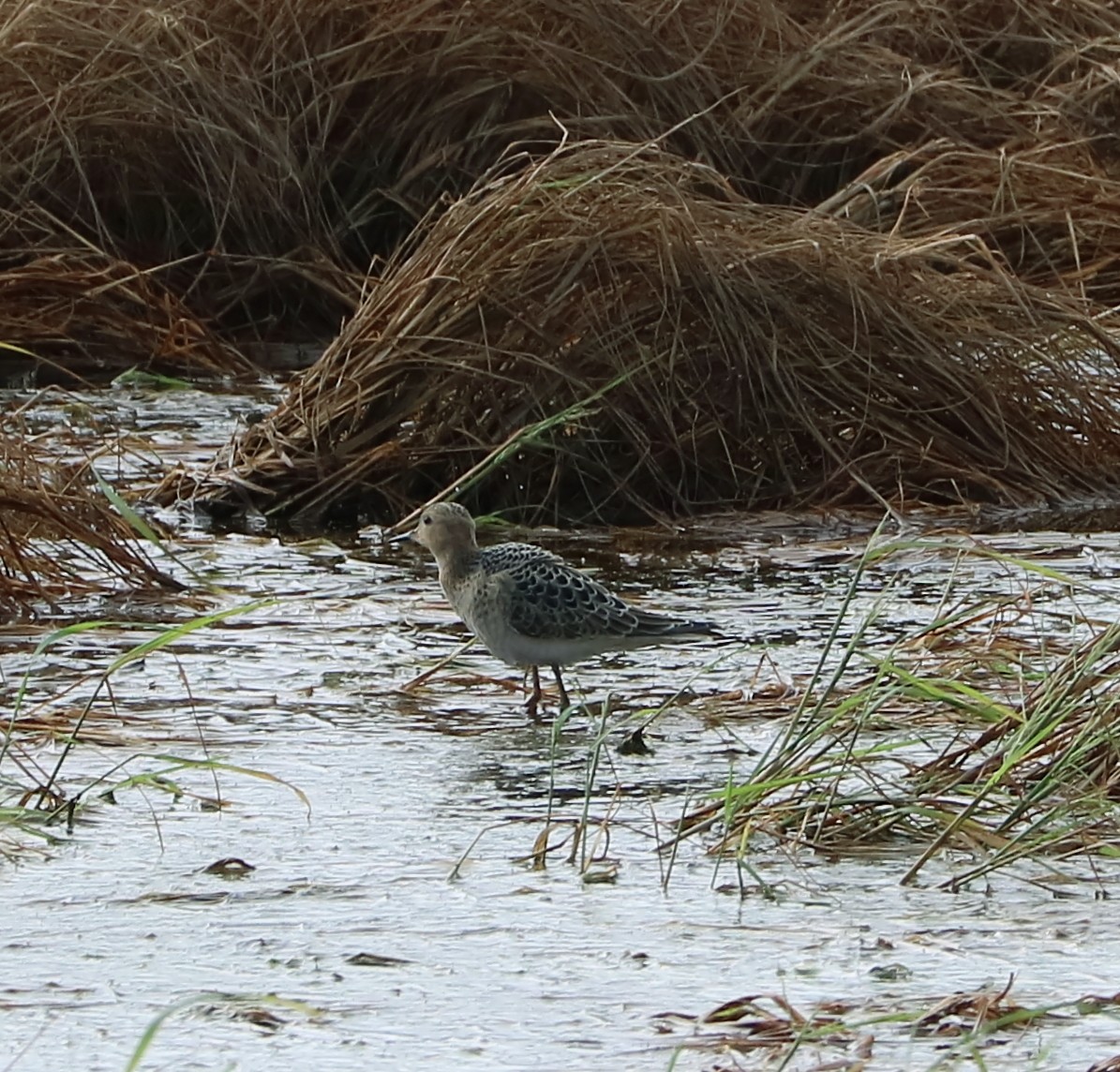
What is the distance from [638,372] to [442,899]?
169 inches

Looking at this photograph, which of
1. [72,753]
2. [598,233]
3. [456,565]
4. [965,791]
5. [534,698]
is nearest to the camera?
[965,791]

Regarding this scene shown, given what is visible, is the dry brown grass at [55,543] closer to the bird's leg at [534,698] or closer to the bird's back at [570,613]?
the bird's back at [570,613]

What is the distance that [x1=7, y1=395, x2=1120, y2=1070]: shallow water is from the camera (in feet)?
12.3

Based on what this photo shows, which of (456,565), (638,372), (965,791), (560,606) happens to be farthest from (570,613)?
(638,372)

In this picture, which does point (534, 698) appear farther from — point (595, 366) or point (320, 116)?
point (320, 116)

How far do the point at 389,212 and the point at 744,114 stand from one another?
72.2 inches

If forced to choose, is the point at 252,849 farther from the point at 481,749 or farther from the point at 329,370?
the point at 329,370

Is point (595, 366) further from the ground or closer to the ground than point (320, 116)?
closer to the ground

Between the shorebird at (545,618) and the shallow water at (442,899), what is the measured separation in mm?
153

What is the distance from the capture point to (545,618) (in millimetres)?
6012

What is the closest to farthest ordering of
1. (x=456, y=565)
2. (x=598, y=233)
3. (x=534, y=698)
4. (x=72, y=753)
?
(x=72, y=753) < (x=534, y=698) < (x=456, y=565) < (x=598, y=233)

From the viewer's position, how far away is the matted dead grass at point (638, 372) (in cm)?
851

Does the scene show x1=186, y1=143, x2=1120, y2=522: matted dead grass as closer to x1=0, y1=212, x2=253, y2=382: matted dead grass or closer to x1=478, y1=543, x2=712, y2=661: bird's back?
x1=478, y1=543, x2=712, y2=661: bird's back

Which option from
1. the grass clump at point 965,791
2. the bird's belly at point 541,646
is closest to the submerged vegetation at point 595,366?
the grass clump at point 965,791
